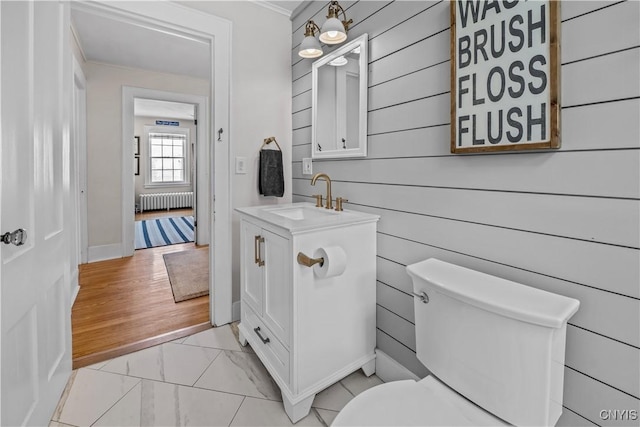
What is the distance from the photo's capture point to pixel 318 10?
203cm

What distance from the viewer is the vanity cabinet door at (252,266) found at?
160 centimetres

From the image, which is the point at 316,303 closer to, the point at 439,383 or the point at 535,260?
the point at 439,383

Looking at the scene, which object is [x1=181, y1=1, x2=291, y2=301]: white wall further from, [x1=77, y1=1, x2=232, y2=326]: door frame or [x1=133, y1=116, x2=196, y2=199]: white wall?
[x1=133, y1=116, x2=196, y2=199]: white wall

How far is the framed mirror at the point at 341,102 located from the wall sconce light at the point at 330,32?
8 cm

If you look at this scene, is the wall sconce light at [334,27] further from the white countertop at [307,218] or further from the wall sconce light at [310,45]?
the white countertop at [307,218]

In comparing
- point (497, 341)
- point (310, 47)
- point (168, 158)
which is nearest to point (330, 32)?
point (310, 47)

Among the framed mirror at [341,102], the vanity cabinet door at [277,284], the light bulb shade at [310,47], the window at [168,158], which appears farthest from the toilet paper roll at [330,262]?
the window at [168,158]

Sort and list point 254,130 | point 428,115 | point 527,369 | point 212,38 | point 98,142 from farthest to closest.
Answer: point 98,142 < point 254,130 < point 212,38 < point 428,115 < point 527,369

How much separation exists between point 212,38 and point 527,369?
2333 mm

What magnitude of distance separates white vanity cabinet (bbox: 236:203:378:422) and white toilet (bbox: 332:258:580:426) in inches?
17.7

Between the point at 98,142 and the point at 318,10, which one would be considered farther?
the point at 98,142

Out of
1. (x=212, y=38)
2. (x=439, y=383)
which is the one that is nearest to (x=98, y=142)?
(x=212, y=38)

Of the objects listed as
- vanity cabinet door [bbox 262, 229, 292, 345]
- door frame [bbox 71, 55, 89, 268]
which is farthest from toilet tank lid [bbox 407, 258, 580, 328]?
door frame [bbox 71, 55, 89, 268]

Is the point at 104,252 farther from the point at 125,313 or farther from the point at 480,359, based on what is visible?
the point at 480,359
